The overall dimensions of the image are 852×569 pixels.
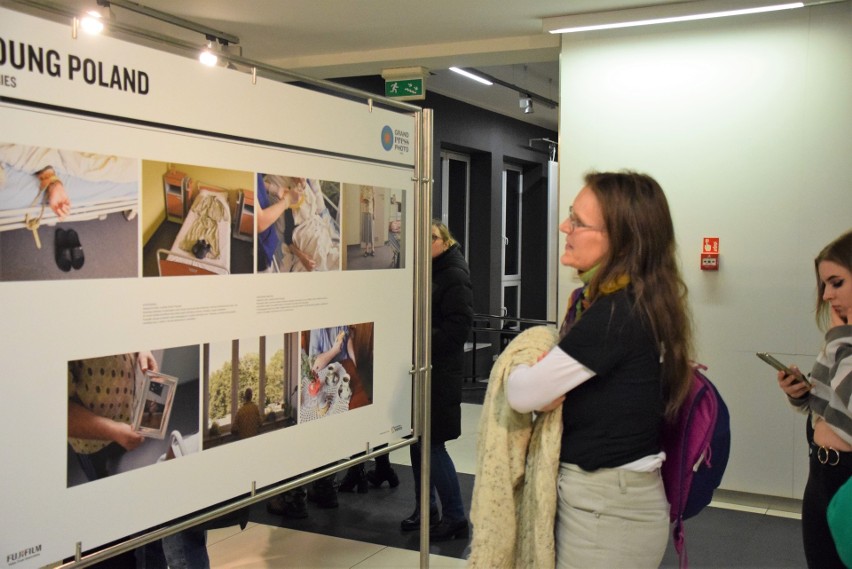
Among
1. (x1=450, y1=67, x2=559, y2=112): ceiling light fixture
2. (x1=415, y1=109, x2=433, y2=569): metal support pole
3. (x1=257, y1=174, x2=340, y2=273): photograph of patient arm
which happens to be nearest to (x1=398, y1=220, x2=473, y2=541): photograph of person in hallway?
(x1=415, y1=109, x2=433, y2=569): metal support pole

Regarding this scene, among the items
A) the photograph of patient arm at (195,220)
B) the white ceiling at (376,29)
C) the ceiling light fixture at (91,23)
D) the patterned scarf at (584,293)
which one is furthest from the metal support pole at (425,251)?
the white ceiling at (376,29)

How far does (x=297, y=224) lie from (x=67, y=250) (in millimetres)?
784

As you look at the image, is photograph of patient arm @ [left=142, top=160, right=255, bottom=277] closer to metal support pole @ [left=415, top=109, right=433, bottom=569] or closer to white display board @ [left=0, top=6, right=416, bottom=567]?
white display board @ [left=0, top=6, right=416, bottom=567]

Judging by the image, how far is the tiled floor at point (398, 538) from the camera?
3.86m

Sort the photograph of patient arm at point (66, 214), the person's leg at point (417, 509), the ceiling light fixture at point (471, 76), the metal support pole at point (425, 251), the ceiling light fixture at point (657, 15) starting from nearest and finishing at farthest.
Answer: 1. the photograph of patient arm at point (66, 214)
2. the metal support pole at point (425, 251)
3. the person's leg at point (417, 509)
4. the ceiling light fixture at point (657, 15)
5. the ceiling light fixture at point (471, 76)

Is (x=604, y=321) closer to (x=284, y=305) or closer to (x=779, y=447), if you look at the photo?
(x=284, y=305)

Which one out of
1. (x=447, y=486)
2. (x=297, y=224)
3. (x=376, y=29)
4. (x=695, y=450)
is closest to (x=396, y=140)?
(x=297, y=224)

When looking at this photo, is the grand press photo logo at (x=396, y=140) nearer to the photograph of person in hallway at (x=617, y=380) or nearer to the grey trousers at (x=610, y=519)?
the photograph of person in hallway at (x=617, y=380)

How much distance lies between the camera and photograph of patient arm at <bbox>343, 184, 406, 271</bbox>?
271 cm

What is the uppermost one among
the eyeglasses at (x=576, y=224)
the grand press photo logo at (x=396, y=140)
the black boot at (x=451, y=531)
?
the grand press photo logo at (x=396, y=140)

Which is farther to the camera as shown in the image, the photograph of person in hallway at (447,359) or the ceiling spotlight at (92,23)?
the photograph of person in hallway at (447,359)

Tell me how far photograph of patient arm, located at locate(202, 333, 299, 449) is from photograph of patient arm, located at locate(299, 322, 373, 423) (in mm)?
56

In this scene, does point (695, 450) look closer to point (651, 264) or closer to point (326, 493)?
point (651, 264)

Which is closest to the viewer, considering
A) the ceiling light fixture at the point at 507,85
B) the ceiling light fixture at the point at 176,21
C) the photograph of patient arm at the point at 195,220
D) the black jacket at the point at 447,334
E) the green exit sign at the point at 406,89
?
the photograph of patient arm at the point at 195,220
